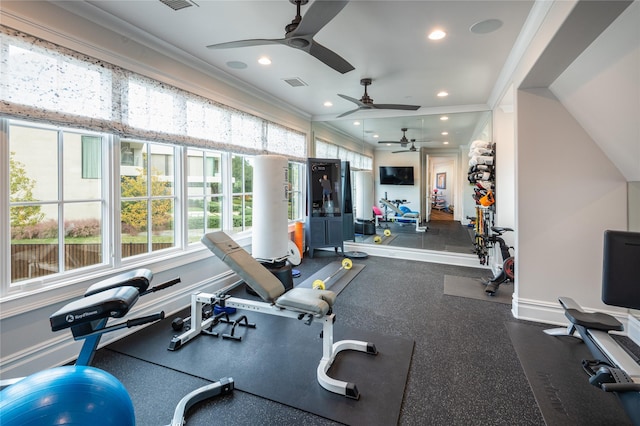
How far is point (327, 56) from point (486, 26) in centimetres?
144

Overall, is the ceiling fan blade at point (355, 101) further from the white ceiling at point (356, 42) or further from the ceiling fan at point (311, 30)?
the ceiling fan at point (311, 30)

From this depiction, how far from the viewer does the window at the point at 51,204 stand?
2154 millimetres

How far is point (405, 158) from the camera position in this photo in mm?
5902

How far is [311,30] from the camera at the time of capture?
205 centimetres

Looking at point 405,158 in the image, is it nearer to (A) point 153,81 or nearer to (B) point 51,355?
(A) point 153,81

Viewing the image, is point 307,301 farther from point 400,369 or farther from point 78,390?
point 78,390

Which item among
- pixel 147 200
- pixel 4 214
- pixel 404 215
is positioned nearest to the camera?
pixel 4 214

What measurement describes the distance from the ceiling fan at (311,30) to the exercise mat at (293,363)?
7.94 feet

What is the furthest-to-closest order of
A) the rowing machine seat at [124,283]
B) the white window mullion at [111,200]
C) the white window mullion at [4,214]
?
the white window mullion at [111,200]
the white window mullion at [4,214]
the rowing machine seat at [124,283]

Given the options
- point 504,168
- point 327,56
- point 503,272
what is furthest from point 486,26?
point 503,272

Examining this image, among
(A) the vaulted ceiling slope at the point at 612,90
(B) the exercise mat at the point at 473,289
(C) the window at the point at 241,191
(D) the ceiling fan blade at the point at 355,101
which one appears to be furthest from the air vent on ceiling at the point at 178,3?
(B) the exercise mat at the point at 473,289

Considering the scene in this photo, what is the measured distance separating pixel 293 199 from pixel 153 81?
3.45 m

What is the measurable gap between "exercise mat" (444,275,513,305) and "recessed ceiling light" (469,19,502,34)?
289 centimetres

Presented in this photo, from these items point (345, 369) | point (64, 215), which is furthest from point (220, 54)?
point (345, 369)
